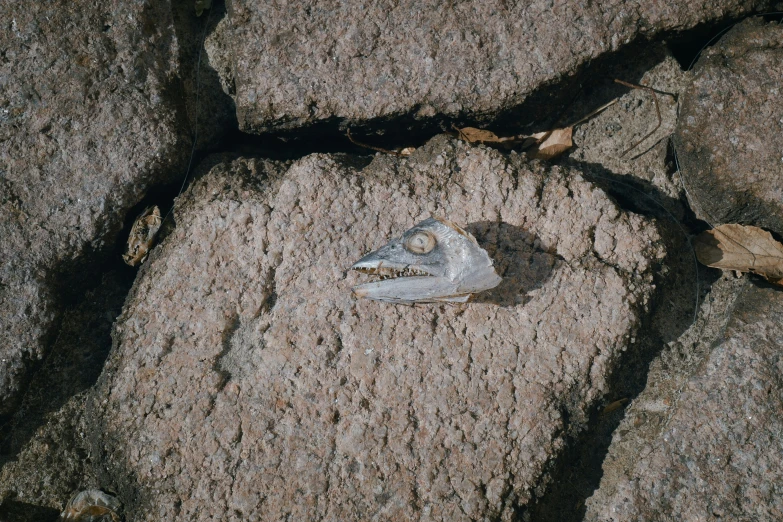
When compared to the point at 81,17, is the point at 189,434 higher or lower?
lower

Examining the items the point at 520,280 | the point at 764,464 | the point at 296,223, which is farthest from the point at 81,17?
the point at 764,464

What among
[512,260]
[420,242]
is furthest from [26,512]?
[512,260]

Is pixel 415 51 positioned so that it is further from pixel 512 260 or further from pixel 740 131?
pixel 740 131

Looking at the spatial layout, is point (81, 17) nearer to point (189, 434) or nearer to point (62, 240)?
point (62, 240)

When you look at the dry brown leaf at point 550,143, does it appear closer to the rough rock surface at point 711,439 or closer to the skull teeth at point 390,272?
the skull teeth at point 390,272

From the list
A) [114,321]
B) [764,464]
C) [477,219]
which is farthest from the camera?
[114,321]

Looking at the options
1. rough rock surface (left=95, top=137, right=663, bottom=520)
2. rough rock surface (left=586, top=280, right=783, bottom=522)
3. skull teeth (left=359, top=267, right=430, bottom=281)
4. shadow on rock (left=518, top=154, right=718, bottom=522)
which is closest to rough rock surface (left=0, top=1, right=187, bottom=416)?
rough rock surface (left=95, top=137, right=663, bottom=520)
